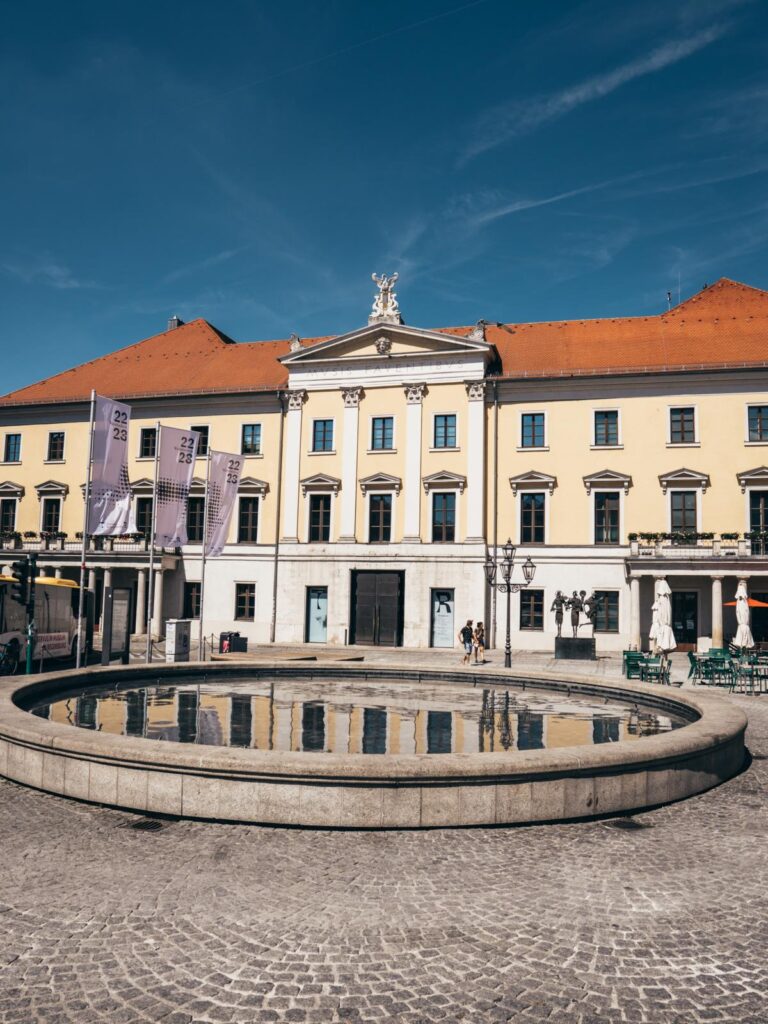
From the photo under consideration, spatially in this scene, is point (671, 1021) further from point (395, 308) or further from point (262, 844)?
point (395, 308)

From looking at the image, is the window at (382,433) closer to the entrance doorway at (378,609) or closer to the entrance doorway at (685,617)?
the entrance doorway at (378,609)

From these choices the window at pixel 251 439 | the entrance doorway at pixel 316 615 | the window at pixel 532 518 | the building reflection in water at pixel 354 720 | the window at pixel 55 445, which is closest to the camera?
the building reflection in water at pixel 354 720

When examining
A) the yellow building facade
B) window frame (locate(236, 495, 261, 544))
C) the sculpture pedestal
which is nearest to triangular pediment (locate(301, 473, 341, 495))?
the yellow building facade

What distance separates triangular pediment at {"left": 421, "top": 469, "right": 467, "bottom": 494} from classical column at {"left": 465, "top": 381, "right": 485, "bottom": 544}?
1.35 ft

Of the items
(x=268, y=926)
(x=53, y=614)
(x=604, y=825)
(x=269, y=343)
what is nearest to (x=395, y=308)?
(x=269, y=343)

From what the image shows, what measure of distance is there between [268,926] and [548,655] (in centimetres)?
3249

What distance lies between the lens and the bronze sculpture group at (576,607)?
123 feet

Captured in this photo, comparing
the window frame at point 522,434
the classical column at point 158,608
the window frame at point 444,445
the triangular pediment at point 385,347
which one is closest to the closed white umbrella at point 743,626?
the window frame at point 522,434

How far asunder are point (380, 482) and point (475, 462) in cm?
515

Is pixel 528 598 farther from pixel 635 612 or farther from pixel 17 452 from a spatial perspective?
pixel 17 452

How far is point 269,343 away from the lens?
51312mm

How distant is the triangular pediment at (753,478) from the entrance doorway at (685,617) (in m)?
5.65

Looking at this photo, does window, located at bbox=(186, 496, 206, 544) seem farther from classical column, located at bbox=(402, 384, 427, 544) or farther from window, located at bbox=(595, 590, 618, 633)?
window, located at bbox=(595, 590, 618, 633)

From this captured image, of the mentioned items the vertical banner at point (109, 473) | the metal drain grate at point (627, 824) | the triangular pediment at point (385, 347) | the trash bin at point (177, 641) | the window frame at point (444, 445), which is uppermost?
the triangular pediment at point (385, 347)
